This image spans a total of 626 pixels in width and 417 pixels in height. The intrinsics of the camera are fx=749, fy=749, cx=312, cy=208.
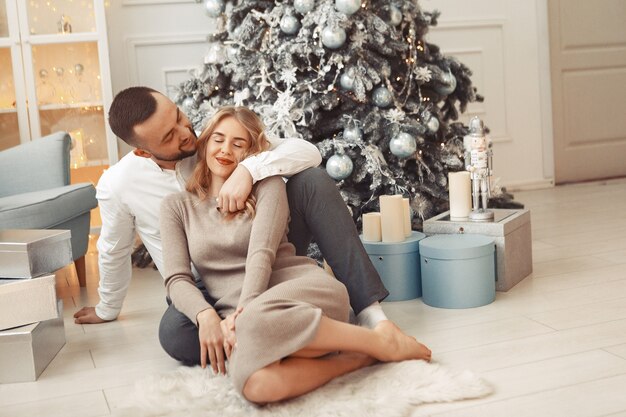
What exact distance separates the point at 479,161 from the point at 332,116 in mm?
823

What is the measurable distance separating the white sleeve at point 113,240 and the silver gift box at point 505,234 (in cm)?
100

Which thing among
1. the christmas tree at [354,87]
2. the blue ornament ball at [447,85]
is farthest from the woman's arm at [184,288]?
the blue ornament ball at [447,85]

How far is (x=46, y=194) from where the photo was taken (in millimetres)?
2896

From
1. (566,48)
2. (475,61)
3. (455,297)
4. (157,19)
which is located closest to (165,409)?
(455,297)

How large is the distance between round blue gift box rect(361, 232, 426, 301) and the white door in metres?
2.69

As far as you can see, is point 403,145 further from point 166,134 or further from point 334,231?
point 166,134

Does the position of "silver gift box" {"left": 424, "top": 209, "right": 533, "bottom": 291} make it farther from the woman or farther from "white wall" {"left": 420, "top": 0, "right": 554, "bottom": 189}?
"white wall" {"left": 420, "top": 0, "right": 554, "bottom": 189}

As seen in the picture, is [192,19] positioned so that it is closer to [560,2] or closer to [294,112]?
[294,112]

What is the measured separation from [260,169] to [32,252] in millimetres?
704

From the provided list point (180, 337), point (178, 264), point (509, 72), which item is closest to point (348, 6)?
point (178, 264)

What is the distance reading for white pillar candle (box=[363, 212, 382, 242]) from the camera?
8.20 feet

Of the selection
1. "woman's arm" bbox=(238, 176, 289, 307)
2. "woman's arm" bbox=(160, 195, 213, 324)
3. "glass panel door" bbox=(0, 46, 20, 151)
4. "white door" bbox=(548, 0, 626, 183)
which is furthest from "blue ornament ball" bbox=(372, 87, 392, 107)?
"white door" bbox=(548, 0, 626, 183)

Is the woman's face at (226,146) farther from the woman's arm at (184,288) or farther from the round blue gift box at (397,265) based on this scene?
the round blue gift box at (397,265)

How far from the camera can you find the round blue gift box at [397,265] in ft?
8.04
